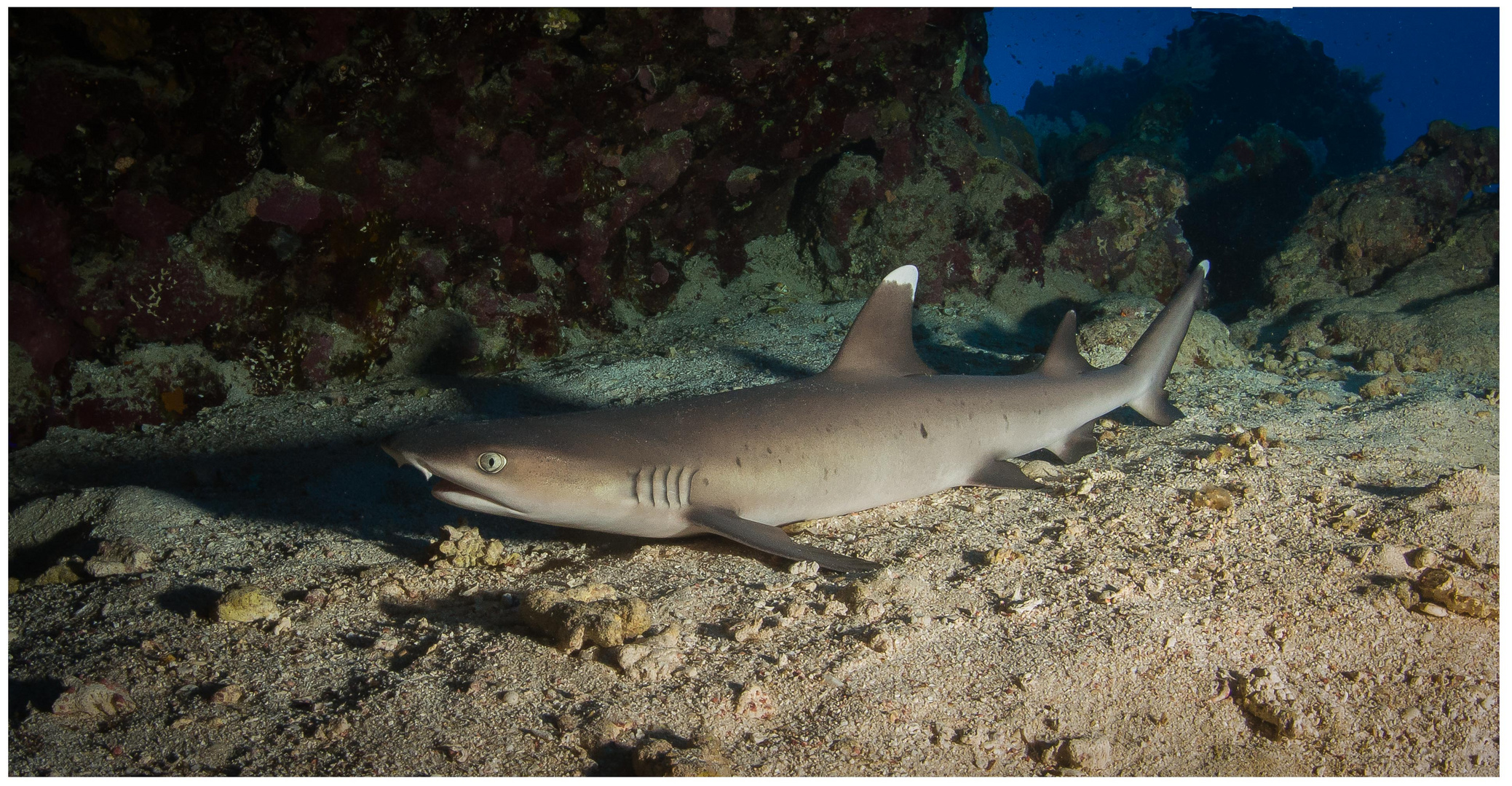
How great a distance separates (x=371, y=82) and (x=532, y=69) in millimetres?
1049

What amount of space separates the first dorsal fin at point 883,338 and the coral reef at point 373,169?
308 centimetres

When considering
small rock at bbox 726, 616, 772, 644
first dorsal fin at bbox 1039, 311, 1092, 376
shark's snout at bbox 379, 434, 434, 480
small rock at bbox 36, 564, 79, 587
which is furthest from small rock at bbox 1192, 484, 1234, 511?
small rock at bbox 36, 564, 79, 587

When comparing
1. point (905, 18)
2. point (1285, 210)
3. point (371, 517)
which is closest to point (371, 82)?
point (371, 517)

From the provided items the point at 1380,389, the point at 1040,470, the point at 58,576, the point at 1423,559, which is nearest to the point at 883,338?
the point at 1040,470

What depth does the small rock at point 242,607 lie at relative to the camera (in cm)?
226

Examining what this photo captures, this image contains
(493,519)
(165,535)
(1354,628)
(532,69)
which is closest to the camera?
(1354,628)

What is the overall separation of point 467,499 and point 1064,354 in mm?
3150

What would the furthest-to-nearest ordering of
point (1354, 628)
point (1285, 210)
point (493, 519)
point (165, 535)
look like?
point (1285, 210)
point (493, 519)
point (165, 535)
point (1354, 628)

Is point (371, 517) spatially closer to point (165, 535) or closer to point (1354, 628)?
point (165, 535)

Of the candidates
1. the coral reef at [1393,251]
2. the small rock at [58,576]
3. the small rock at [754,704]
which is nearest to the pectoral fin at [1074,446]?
the small rock at [754,704]

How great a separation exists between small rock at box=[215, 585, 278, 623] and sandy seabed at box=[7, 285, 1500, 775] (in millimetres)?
12

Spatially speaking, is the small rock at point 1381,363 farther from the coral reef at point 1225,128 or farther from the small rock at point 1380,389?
the coral reef at point 1225,128

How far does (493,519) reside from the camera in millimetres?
3312

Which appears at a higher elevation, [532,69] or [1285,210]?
[1285,210]
